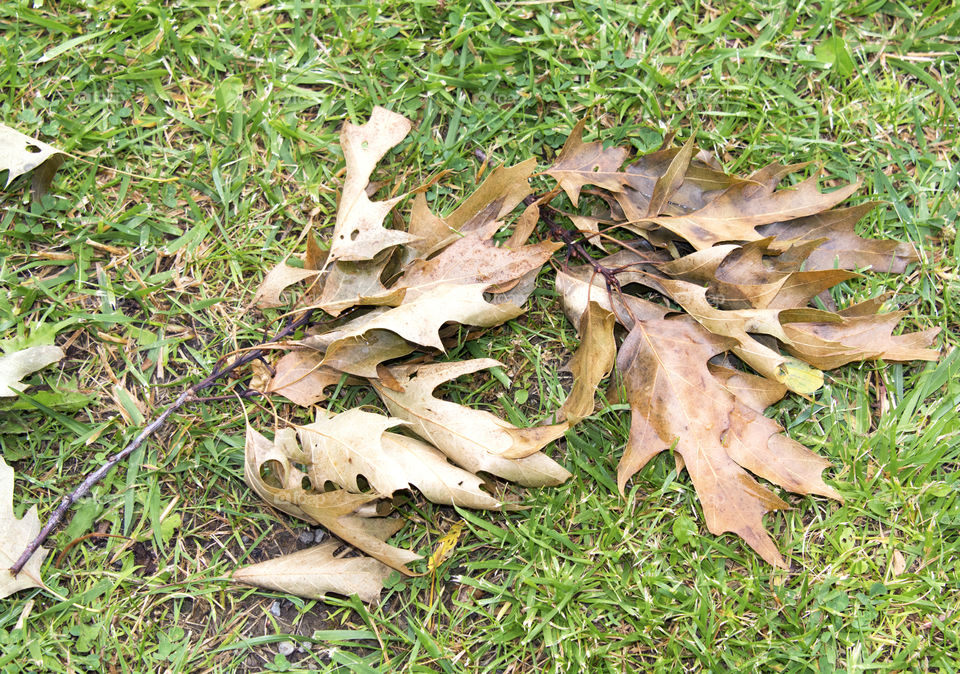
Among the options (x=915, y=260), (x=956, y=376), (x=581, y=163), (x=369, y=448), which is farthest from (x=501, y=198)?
(x=956, y=376)

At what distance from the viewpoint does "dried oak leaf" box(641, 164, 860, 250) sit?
93.9 inches

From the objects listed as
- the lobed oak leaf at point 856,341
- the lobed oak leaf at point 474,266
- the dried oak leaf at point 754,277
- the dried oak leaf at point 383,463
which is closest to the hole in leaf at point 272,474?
the dried oak leaf at point 383,463

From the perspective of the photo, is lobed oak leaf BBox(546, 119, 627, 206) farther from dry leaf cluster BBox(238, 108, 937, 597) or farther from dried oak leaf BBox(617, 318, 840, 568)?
dried oak leaf BBox(617, 318, 840, 568)

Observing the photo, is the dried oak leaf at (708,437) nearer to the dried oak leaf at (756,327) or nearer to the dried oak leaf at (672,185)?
the dried oak leaf at (756,327)

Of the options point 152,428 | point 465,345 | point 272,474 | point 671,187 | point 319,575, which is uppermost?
point 671,187

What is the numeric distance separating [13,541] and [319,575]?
3.17ft

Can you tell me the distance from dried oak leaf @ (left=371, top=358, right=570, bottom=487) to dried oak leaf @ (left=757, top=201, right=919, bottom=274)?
1.02 meters

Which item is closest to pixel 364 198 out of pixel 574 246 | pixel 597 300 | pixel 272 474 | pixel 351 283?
pixel 351 283

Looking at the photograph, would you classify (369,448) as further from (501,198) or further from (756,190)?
(756,190)

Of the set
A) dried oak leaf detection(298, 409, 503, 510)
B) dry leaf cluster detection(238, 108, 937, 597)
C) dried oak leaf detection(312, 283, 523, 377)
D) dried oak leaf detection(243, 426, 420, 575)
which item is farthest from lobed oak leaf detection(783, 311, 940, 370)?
dried oak leaf detection(243, 426, 420, 575)

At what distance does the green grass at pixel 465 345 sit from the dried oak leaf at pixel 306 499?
12cm

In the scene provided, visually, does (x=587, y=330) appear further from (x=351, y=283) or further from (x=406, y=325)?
(x=351, y=283)

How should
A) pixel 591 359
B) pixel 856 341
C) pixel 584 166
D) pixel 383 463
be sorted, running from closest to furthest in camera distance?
pixel 383 463
pixel 591 359
pixel 856 341
pixel 584 166

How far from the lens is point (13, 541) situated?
7.62 feet
